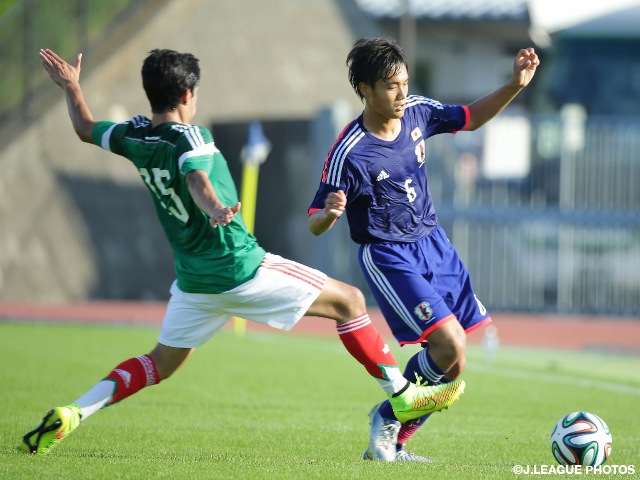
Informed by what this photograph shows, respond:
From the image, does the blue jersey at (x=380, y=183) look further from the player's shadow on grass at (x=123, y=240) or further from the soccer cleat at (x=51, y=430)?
the player's shadow on grass at (x=123, y=240)

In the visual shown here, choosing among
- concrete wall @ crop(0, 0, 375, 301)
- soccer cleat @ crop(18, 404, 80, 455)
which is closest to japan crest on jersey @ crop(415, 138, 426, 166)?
soccer cleat @ crop(18, 404, 80, 455)

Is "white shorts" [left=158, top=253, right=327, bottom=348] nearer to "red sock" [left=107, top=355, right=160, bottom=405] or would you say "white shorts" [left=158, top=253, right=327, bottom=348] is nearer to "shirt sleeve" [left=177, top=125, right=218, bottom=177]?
"red sock" [left=107, top=355, right=160, bottom=405]

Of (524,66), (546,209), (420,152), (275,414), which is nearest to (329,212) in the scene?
(420,152)

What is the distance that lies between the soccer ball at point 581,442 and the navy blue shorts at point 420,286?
831 mm

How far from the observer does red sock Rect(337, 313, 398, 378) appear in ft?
19.9

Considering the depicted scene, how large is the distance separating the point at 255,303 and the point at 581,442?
6.59 ft

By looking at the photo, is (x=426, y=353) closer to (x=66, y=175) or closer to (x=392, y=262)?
(x=392, y=262)

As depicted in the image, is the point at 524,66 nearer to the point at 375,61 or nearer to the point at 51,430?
the point at 375,61

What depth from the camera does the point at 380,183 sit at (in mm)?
6332

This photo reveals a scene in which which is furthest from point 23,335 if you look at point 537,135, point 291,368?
point 537,135

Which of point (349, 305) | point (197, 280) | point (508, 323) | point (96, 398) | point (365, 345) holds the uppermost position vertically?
point (197, 280)

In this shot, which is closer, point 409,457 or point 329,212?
point 329,212

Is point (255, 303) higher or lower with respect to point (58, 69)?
lower

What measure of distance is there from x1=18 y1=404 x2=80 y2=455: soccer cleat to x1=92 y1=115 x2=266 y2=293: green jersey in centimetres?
95
